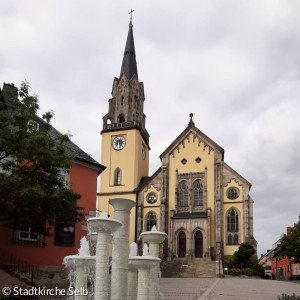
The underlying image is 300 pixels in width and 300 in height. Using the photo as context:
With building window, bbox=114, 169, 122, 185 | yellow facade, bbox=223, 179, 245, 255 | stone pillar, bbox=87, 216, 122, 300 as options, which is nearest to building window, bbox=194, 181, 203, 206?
yellow facade, bbox=223, 179, 245, 255

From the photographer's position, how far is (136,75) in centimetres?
5600

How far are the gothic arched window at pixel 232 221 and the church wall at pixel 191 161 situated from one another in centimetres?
268

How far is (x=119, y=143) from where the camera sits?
171ft

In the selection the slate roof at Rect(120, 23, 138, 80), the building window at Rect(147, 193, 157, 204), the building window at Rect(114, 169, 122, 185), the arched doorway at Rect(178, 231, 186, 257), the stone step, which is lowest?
the stone step

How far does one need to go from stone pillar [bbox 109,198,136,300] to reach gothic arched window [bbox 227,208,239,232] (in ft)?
121

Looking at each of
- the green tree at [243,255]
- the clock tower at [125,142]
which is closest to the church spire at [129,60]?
the clock tower at [125,142]

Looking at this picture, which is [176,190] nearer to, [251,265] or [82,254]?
[251,265]

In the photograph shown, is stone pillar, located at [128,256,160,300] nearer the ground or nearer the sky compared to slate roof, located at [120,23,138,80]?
nearer the ground

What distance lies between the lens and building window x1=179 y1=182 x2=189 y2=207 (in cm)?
4797

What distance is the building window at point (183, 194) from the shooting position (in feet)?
157

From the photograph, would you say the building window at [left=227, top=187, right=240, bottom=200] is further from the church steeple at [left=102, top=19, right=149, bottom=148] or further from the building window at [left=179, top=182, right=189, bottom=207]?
the church steeple at [left=102, top=19, right=149, bottom=148]

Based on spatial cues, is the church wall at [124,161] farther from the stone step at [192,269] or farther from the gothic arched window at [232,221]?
the gothic arched window at [232,221]

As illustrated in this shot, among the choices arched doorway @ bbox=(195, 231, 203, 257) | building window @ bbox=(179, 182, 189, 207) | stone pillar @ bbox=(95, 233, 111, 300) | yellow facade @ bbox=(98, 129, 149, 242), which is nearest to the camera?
stone pillar @ bbox=(95, 233, 111, 300)

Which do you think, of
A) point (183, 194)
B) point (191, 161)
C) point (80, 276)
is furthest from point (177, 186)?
point (80, 276)
